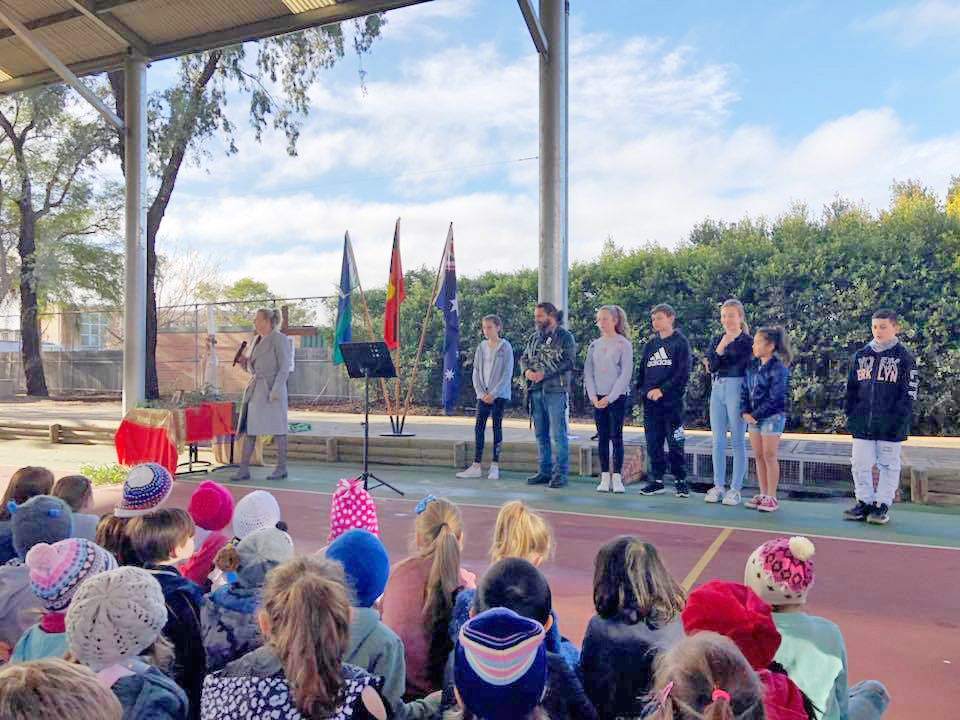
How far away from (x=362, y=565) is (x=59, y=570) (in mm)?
802

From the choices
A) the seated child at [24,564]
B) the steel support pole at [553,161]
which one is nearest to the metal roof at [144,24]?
the steel support pole at [553,161]

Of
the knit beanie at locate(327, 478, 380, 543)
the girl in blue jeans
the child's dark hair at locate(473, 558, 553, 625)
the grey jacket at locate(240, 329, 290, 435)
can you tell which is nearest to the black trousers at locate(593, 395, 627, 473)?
the girl in blue jeans

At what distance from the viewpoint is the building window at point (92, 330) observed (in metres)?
26.9

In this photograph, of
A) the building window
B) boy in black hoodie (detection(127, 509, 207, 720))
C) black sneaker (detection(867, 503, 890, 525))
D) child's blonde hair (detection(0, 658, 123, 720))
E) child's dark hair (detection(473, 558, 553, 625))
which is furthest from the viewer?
the building window

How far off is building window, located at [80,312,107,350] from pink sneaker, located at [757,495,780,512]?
2501cm

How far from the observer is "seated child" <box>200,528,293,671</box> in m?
2.22

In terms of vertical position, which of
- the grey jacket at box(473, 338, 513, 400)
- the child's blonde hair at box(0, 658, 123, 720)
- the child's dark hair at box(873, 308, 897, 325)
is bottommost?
the child's blonde hair at box(0, 658, 123, 720)

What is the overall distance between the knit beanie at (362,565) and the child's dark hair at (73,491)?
185 centimetres

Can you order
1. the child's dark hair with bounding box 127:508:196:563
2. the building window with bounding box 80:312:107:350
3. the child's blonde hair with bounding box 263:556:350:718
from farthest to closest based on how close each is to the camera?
the building window with bounding box 80:312:107:350 → the child's dark hair with bounding box 127:508:196:563 → the child's blonde hair with bounding box 263:556:350:718

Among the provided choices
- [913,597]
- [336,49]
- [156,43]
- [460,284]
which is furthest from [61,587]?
[336,49]

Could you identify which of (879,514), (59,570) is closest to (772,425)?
(879,514)

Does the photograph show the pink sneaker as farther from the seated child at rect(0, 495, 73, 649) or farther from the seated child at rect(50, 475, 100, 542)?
the seated child at rect(0, 495, 73, 649)

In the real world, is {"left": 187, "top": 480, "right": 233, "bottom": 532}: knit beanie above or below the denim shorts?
below

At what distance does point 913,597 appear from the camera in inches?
166
